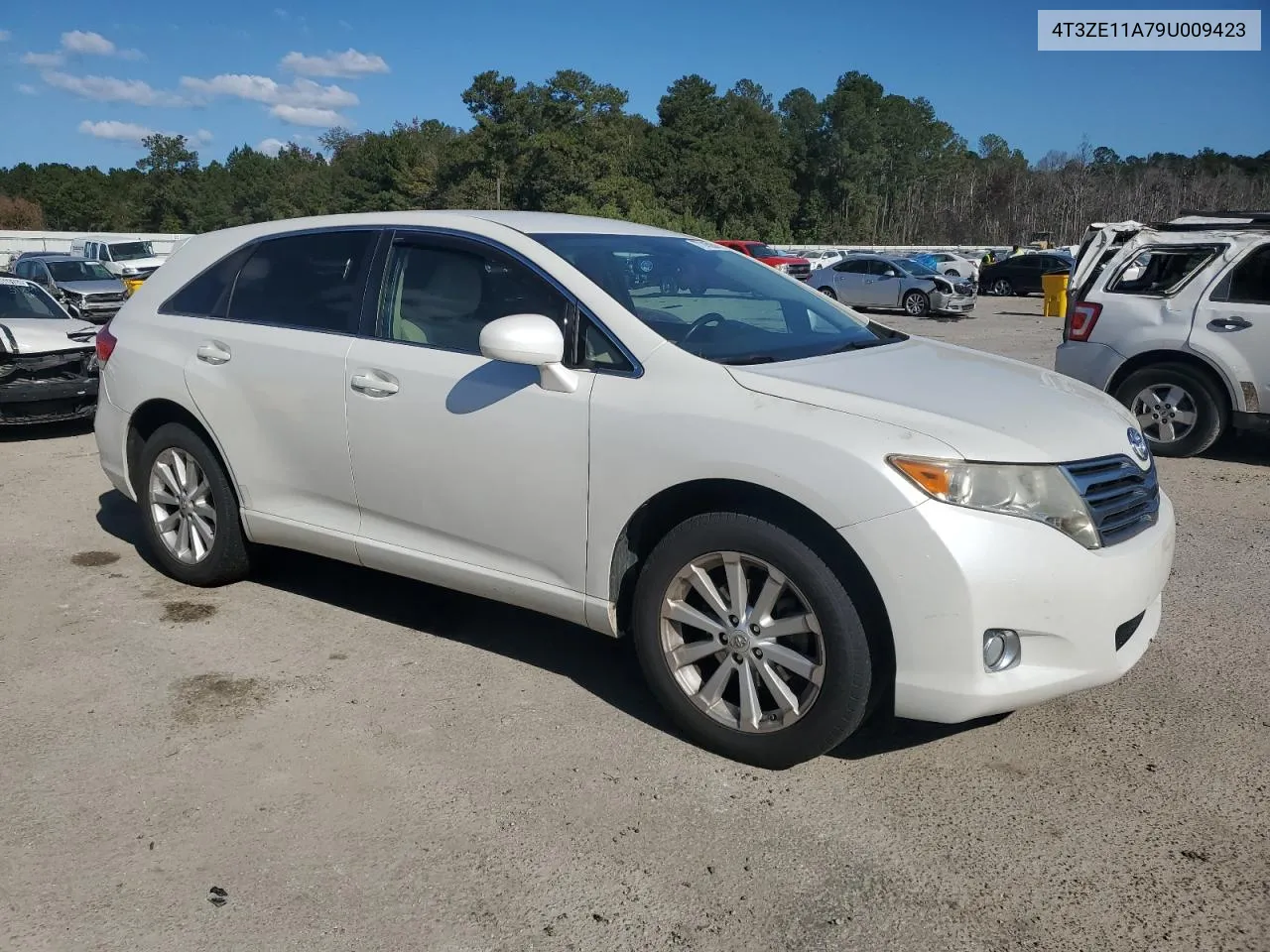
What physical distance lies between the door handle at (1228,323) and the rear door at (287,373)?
250 inches

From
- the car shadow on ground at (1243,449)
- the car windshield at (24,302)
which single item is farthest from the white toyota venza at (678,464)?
the car windshield at (24,302)

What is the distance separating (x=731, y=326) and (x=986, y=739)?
5.60 ft

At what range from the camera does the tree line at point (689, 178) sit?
7012cm

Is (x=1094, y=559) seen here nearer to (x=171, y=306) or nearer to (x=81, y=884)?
(x=81, y=884)

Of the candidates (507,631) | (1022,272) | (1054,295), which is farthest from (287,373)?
(1022,272)

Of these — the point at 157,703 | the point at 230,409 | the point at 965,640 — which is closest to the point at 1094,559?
the point at 965,640

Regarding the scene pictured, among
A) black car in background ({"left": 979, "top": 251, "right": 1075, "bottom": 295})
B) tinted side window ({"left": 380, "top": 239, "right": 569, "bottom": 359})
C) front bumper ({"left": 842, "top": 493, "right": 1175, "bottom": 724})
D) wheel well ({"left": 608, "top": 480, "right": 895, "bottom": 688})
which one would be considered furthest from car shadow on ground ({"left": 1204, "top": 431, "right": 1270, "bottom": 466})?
black car in background ({"left": 979, "top": 251, "right": 1075, "bottom": 295})

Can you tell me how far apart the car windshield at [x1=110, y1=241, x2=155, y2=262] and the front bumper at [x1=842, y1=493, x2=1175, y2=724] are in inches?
1188

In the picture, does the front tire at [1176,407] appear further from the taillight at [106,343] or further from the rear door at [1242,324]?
the taillight at [106,343]

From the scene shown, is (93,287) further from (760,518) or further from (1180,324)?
(760,518)

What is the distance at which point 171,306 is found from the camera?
513 centimetres

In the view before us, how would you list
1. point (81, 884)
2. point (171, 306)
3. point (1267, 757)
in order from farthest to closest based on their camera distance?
point (171, 306) → point (1267, 757) → point (81, 884)

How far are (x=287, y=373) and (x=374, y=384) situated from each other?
0.54 meters

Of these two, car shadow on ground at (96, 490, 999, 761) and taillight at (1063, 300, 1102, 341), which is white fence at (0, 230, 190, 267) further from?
car shadow on ground at (96, 490, 999, 761)
